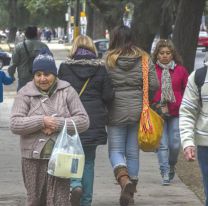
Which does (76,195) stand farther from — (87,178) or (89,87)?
(89,87)

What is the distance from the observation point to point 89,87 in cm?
697

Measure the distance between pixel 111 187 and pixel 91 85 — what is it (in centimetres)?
206

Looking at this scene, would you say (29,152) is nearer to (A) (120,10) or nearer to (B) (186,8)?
(B) (186,8)

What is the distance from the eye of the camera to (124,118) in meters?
7.31

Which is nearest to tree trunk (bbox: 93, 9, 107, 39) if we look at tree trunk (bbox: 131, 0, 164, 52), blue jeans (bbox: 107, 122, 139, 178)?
tree trunk (bbox: 131, 0, 164, 52)

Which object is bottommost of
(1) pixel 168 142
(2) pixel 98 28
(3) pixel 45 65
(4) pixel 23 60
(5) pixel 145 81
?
(2) pixel 98 28

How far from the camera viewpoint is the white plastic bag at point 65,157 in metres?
5.64

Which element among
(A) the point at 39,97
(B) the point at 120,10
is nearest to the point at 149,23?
(B) the point at 120,10

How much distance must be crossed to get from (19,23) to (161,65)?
76528 millimetres

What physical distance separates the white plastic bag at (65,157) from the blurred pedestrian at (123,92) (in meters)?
1.57

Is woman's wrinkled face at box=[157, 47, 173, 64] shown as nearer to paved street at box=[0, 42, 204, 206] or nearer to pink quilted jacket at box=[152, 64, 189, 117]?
pink quilted jacket at box=[152, 64, 189, 117]

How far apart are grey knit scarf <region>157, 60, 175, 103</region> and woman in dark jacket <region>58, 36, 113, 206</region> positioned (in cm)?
162

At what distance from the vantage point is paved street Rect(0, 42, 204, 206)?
792 cm

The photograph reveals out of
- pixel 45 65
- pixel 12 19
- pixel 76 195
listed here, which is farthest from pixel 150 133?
pixel 12 19
